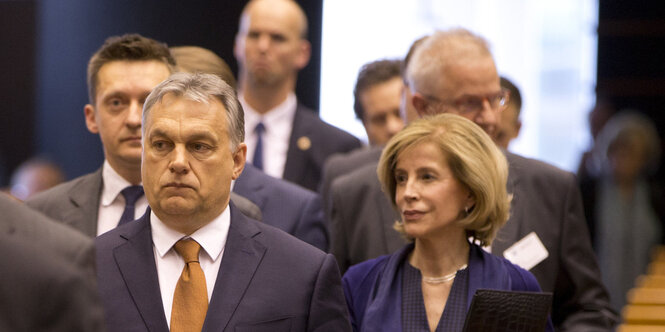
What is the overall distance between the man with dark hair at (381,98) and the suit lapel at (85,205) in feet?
5.94

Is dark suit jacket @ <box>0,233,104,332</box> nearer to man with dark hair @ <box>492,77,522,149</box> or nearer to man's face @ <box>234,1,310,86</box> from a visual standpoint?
man with dark hair @ <box>492,77,522,149</box>

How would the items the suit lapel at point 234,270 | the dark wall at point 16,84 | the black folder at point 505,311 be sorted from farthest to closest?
the dark wall at point 16,84 → the black folder at point 505,311 → the suit lapel at point 234,270

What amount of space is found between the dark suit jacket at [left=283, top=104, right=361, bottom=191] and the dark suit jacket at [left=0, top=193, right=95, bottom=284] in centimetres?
327

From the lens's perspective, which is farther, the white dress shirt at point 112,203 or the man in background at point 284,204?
the man in background at point 284,204

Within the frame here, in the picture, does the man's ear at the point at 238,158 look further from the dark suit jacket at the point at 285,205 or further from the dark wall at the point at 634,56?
the dark wall at the point at 634,56

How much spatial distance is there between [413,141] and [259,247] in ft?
2.39

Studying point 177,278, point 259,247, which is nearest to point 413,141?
point 259,247

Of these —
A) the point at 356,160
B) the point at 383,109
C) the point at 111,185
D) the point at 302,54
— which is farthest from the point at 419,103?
the point at 302,54

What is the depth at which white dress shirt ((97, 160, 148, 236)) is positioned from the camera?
11.4ft

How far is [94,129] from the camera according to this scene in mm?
3783

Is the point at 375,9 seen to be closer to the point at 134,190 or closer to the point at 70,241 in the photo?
the point at 134,190

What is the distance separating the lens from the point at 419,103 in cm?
384

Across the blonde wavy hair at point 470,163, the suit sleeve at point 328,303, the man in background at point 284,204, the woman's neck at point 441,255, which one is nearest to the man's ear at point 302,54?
the man in background at point 284,204

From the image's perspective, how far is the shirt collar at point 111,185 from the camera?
11.6 ft
